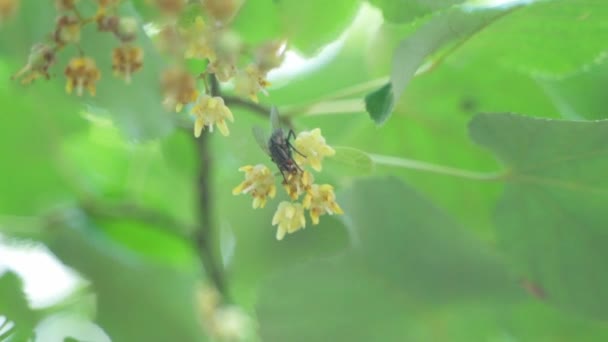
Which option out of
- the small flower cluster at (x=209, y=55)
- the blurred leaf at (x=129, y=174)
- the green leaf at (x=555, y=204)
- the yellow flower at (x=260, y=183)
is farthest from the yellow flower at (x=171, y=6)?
the blurred leaf at (x=129, y=174)

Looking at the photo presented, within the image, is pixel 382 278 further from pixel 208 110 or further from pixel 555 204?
pixel 208 110

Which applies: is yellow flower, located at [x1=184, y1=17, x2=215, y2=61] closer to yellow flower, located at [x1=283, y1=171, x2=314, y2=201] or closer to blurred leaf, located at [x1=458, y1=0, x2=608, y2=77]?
yellow flower, located at [x1=283, y1=171, x2=314, y2=201]

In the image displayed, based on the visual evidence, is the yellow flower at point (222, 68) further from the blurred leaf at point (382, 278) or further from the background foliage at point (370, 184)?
the blurred leaf at point (382, 278)

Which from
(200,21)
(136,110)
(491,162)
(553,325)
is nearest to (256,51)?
(200,21)

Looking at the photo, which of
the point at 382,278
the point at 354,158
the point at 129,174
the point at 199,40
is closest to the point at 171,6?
the point at 199,40

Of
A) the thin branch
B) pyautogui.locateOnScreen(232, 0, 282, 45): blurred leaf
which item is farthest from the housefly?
the thin branch

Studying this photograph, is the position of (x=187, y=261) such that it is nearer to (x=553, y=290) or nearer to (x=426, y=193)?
(x=426, y=193)
